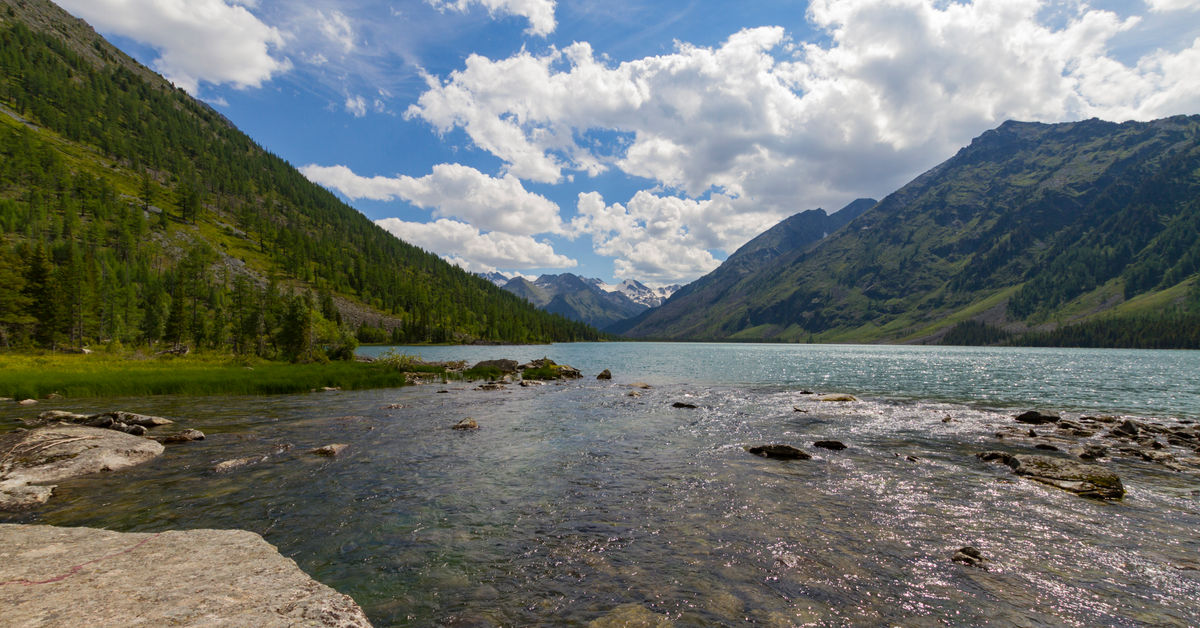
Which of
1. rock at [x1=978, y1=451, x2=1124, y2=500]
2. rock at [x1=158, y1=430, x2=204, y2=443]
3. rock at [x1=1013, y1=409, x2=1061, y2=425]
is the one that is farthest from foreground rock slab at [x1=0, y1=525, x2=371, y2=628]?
rock at [x1=1013, y1=409, x2=1061, y2=425]

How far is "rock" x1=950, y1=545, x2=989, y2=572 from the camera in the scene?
13.4 m

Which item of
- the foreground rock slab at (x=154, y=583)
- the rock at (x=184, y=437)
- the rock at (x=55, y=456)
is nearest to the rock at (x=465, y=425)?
the rock at (x=184, y=437)

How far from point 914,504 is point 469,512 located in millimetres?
17375

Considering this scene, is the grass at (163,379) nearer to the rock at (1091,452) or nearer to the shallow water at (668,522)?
A: the shallow water at (668,522)

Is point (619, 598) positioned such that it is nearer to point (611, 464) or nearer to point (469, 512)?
point (469, 512)

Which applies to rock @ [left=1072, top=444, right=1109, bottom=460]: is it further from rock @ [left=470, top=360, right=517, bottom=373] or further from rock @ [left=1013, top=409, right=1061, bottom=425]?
rock @ [left=470, top=360, right=517, bottom=373]

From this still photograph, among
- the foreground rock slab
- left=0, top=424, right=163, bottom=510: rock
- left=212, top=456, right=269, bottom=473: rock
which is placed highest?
the foreground rock slab

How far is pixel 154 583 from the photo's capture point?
8.92 meters

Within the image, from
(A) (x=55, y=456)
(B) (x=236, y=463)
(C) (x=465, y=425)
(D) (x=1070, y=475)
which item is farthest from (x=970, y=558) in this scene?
(A) (x=55, y=456)

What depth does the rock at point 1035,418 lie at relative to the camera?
3792 cm

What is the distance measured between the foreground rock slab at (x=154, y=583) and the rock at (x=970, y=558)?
52.2 feet

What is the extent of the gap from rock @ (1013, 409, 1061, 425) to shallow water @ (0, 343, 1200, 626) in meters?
10.4

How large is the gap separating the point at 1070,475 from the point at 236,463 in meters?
39.0

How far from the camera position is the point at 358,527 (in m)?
15.1
